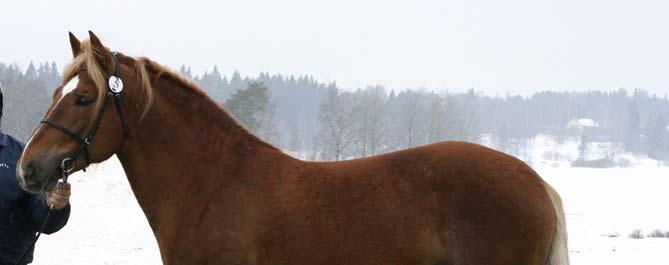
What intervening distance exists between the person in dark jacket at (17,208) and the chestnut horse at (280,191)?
14.1 inches

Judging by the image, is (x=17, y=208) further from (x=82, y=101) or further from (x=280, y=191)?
(x=280, y=191)

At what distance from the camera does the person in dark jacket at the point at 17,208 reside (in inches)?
131

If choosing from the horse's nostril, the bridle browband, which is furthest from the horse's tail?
the horse's nostril

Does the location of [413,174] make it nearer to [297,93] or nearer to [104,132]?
[104,132]

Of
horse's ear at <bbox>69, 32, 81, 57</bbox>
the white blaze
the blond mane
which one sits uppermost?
horse's ear at <bbox>69, 32, 81, 57</bbox>

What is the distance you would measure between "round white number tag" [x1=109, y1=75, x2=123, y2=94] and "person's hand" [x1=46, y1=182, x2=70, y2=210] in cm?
59

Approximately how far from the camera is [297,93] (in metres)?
102

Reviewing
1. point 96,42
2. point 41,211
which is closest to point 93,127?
point 96,42

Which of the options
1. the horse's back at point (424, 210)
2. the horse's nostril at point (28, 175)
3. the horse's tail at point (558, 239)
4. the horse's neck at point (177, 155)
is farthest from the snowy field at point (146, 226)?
the horse's tail at point (558, 239)

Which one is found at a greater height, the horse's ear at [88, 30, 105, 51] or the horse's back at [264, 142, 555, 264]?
the horse's ear at [88, 30, 105, 51]

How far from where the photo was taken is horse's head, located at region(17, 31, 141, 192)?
3.09 meters

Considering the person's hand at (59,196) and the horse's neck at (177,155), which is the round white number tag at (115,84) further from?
the person's hand at (59,196)

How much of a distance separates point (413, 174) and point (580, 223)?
17840mm

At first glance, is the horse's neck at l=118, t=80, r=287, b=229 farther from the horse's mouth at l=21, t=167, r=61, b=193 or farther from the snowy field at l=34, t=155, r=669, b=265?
the snowy field at l=34, t=155, r=669, b=265
